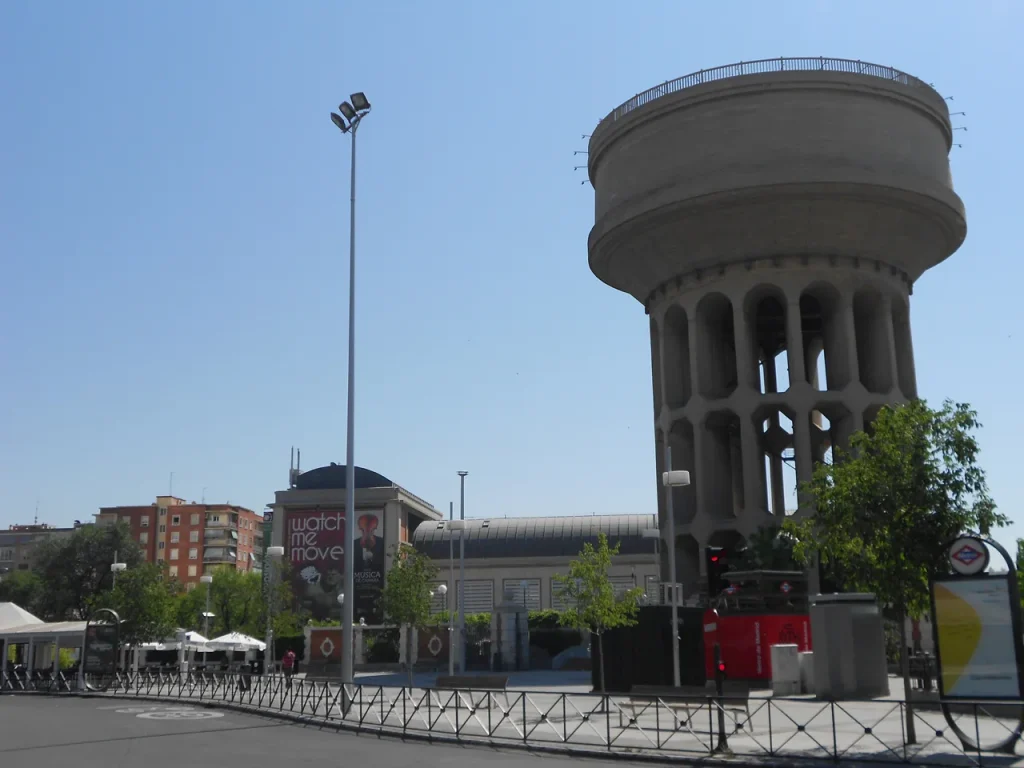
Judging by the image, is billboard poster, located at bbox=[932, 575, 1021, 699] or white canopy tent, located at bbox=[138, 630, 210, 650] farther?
white canopy tent, located at bbox=[138, 630, 210, 650]

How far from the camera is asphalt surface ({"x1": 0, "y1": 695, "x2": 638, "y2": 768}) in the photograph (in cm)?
1562

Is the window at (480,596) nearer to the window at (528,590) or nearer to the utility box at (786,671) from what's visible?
the window at (528,590)

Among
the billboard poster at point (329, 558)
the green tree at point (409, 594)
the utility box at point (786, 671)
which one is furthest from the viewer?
the billboard poster at point (329, 558)

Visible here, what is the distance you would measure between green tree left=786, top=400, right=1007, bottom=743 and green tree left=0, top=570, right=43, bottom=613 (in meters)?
82.4

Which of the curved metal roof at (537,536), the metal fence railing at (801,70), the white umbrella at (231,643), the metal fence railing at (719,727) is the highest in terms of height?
the metal fence railing at (801,70)

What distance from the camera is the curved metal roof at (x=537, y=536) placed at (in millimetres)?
76812

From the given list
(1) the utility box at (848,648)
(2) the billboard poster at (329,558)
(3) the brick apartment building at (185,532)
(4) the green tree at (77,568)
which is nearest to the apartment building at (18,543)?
(3) the brick apartment building at (185,532)

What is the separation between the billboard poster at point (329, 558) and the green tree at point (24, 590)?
25.1m

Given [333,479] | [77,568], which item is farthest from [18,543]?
[333,479]

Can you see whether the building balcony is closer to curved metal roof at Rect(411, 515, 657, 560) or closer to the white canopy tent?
curved metal roof at Rect(411, 515, 657, 560)

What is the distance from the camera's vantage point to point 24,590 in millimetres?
94875

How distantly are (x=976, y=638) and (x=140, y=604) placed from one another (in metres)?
37.0

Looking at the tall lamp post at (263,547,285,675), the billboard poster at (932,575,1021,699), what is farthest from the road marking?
the billboard poster at (932,575,1021,699)

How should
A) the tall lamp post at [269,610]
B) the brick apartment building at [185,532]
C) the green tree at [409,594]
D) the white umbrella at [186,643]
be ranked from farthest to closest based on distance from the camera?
the brick apartment building at [185,532] → the white umbrella at [186,643] → the green tree at [409,594] → the tall lamp post at [269,610]
